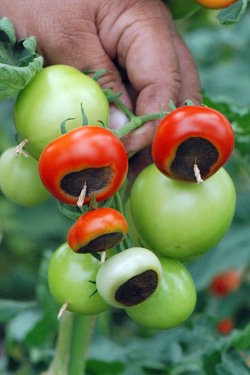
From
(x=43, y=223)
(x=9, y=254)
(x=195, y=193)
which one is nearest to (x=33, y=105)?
(x=195, y=193)

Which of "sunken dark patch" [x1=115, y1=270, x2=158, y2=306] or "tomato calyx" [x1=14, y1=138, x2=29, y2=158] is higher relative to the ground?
"tomato calyx" [x1=14, y1=138, x2=29, y2=158]

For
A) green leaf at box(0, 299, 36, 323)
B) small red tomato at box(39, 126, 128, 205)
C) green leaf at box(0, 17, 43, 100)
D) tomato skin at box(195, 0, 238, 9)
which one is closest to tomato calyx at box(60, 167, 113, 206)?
small red tomato at box(39, 126, 128, 205)

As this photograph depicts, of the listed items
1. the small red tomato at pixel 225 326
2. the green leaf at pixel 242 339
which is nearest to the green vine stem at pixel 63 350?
the green leaf at pixel 242 339

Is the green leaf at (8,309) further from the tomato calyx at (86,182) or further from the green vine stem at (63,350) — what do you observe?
the tomato calyx at (86,182)

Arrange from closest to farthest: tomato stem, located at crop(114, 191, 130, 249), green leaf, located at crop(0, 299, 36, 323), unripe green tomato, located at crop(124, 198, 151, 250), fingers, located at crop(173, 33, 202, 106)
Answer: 1. tomato stem, located at crop(114, 191, 130, 249)
2. unripe green tomato, located at crop(124, 198, 151, 250)
3. fingers, located at crop(173, 33, 202, 106)
4. green leaf, located at crop(0, 299, 36, 323)

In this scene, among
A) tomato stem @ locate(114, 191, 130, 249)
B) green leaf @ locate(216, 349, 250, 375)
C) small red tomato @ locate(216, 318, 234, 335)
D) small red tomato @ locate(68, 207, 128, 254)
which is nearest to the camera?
small red tomato @ locate(68, 207, 128, 254)

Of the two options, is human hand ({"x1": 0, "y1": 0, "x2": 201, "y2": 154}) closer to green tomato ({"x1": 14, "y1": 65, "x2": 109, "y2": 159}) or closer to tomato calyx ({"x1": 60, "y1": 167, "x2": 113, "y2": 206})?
green tomato ({"x1": 14, "y1": 65, "x2": 109, "y2": 159})

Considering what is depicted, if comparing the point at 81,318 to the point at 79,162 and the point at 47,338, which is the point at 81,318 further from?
the point at 47,338

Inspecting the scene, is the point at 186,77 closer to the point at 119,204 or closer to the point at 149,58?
the point at 149,58
